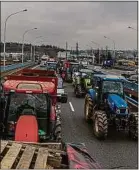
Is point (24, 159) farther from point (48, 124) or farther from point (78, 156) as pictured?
point (48, 124)

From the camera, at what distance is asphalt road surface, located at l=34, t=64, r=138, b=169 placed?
11592mm

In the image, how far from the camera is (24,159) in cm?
700

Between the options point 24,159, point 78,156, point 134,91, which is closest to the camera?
point 24,159

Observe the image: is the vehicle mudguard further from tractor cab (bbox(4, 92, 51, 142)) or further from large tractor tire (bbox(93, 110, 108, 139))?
large tractor tire (bbox(93, 110, 108, 139))

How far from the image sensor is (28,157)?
281 inches

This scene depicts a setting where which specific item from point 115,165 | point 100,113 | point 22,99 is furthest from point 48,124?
point 100,113

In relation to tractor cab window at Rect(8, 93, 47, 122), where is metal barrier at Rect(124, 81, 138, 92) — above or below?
below

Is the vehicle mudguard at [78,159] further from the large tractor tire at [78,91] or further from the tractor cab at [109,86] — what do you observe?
the large tractor tire at [78,91]

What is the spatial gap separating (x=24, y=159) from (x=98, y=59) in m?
113

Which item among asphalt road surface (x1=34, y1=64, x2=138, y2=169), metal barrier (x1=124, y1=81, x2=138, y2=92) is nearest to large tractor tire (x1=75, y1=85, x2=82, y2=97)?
metal barrier (x1=124, y1=81, x2=138, y2=92)

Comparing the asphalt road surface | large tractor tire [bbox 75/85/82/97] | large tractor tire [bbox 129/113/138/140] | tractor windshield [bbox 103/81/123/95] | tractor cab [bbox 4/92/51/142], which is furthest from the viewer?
large tractor tire [bbox 75/85/82/97]

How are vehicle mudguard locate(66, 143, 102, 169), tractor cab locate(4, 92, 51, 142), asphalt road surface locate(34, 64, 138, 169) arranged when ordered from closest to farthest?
vehicle mudguard locate(66, 143, 102, 169), tractor cab locate(4, 92, 51, 142), asphalt road surface locate(34, 64, 138, 169)

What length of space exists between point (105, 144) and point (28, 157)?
705 cm

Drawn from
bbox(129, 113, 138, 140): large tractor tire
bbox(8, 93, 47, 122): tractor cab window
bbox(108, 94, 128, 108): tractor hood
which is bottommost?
bbox(129, 113, 138, 140): large tractor tire
